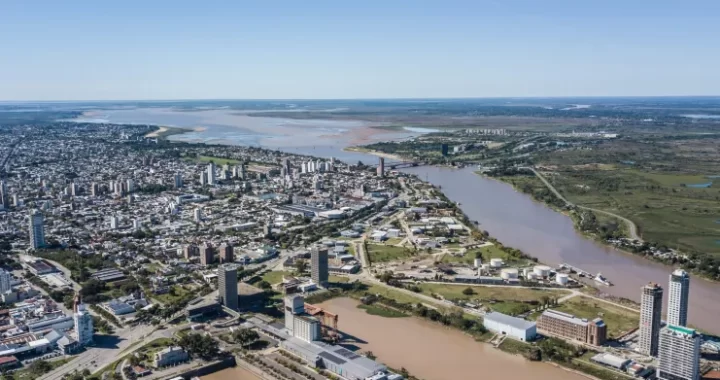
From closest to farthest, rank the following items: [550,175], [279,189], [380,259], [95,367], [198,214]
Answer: [95,367]
[380,259]
[198,214]
[279,189]
[550,175]

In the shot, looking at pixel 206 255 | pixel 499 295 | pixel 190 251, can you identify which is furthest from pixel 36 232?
pixel 499 295

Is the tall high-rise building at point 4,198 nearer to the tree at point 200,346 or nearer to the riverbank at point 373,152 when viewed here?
the tree at point 200,346

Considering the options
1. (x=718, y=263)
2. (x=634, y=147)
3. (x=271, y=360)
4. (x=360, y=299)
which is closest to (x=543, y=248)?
(x=718, y=263)

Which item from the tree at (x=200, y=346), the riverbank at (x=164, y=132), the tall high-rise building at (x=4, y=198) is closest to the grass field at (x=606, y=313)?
the tree at (x=200, y=346)

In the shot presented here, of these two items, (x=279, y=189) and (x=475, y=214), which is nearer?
(x=475, y=214)

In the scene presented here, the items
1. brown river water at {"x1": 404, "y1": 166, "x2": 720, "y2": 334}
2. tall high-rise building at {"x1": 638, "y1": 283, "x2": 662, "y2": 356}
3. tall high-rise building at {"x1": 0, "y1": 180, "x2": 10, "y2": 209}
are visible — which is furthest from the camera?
tall high-rise building at {"x1": 0, "y1": 180, "x2": 10, "y2": 209}

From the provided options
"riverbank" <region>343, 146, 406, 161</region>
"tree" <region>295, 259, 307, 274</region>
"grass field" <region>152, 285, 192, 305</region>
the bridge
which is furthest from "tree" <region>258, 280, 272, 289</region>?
"riverbank" <region>343, 146, 406, 161</region>

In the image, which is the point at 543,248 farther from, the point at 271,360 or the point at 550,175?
the point at 550,175

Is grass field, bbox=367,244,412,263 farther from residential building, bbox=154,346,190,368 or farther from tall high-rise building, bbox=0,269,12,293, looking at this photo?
tall high-rise building, bbox=0,269,12,293
